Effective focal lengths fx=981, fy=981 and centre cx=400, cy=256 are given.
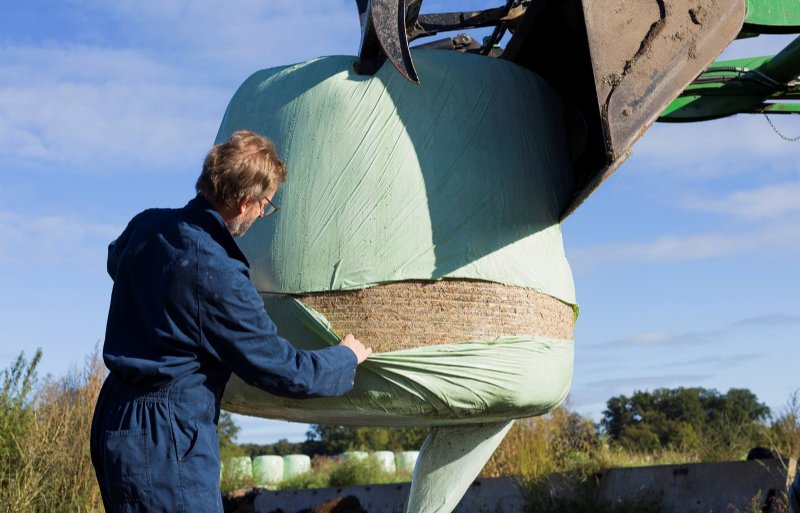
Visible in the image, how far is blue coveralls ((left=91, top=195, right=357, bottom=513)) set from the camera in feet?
8.73

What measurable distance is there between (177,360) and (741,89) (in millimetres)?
5294

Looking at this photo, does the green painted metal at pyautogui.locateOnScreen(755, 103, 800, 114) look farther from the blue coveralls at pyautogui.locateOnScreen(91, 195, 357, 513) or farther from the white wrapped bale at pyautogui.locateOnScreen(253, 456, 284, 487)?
the white wrapped bale at pyautogui.locateOnScreen(253, 456, 284, 487)

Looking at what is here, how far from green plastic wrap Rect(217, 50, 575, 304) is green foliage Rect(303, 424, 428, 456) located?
25316 millimetres

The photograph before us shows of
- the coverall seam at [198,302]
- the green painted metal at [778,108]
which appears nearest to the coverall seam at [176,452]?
the coverall seam at [198,302]

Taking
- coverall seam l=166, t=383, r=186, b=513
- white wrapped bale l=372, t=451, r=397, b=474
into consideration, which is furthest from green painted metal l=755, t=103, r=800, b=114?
white wrapped bale l=372, t=451, r=397, b=474

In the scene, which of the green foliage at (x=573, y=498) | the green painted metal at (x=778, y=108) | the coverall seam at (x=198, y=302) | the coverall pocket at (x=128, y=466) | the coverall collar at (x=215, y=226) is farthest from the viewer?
the green foliage at (x=573, y=498)

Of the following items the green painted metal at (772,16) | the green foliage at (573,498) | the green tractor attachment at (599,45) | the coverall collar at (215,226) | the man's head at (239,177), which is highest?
the green painted metal at (772,16)

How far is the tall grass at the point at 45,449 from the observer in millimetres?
7500

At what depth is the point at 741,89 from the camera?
22.5 feet

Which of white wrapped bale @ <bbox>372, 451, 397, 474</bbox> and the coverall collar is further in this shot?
white wrapped bale @ <bbox>372, 451, 397, 474</bbox>

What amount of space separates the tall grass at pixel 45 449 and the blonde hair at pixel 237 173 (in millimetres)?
5083

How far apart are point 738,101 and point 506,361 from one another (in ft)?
11.8

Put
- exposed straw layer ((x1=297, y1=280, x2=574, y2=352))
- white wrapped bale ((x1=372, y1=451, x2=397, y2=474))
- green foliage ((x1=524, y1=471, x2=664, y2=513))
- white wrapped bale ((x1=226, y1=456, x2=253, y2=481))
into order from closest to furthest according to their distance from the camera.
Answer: exposed straw layer ((x1=297, y1=280, x2=574, y2=352)) < green foliage ((x1=524, y1=471, x2=664, y2=513)) < white wrapped bale ((x1=226, y1=456, x2=253, y2=481)) < white wrapped bale ((x1=372, y1=451, x2=397, y2=474))

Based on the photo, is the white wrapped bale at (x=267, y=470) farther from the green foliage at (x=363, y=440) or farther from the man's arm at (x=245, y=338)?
the man's arm at (x=245, y=338)
